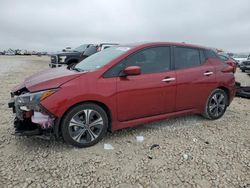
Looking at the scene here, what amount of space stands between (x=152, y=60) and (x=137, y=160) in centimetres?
174

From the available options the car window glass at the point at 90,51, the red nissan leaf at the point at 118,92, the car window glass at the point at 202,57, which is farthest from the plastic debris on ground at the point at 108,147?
the car window glass at the point at 90,51

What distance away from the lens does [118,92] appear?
3381 millimetres

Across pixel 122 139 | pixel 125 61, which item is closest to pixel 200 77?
pixel 125 61

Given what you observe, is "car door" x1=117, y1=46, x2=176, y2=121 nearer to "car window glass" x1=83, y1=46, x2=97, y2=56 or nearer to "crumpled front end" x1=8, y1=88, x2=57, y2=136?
"crumpled front end" x1=8, y1=88, x2=57, y2=136

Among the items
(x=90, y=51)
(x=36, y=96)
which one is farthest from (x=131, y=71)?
(x=90, y=51)

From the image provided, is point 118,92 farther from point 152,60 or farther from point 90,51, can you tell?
point 90,51

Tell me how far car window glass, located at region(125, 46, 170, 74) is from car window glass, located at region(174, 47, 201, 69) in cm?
21

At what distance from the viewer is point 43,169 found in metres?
2.79

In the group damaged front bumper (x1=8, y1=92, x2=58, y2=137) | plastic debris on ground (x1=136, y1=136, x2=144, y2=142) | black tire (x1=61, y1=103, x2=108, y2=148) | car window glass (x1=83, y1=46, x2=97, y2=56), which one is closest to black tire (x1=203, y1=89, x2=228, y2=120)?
plastic debris on ground (x1=136, y1=136, x2=144, y2=142)

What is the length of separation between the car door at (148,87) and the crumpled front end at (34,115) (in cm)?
107

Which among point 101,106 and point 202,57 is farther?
point 202,57

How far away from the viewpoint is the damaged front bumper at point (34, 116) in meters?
3.00

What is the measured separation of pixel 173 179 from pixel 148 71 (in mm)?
1786

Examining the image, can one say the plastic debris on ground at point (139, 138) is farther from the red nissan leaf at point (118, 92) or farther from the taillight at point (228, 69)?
the taillight at point (228, 69)
